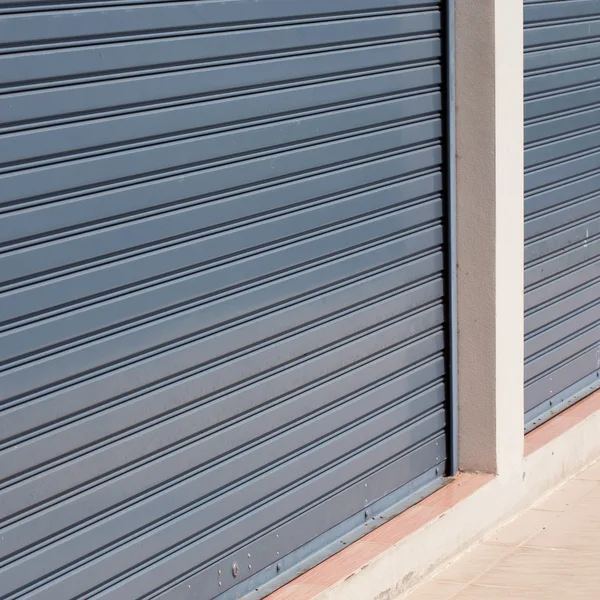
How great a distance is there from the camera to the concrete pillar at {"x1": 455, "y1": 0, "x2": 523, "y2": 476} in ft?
17.8

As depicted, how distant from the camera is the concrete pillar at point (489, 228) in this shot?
5.42 metres

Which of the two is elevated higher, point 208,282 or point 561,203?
point 208,282

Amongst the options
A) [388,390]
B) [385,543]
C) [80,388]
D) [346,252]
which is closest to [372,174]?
[346,252]

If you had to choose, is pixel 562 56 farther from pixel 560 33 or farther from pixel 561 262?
pixel 561 262

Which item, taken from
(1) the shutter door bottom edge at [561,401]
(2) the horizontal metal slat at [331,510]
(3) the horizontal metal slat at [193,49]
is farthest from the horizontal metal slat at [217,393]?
(1) the shutter door bottom edge at [561,401]

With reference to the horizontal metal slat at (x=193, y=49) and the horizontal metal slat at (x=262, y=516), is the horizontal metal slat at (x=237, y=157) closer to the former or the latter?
the horizontal metal slat at (x=193, y=49)

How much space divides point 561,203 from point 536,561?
2184 millimetres

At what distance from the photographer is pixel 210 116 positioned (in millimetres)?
4078

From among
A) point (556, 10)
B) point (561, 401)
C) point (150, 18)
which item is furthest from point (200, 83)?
point (561, 401)

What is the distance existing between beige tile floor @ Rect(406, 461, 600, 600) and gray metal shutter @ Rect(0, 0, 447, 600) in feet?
1.51

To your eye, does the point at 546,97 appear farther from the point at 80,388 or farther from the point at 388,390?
the point at 80,388

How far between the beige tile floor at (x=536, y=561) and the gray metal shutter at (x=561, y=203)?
2.38 feet

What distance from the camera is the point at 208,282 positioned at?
13.6ft

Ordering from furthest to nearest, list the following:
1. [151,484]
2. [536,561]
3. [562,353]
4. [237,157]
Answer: [562,353]
[536,561]
[237,157]
[151,484]
